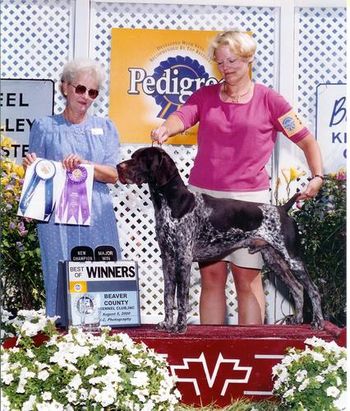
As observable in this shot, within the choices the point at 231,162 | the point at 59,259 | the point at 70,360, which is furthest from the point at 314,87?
the point at 70,360

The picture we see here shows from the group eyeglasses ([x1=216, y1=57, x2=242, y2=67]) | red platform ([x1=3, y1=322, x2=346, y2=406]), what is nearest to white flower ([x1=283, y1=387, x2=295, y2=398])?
red platform ([x1=3, y1=322, x2=346, y2=406])

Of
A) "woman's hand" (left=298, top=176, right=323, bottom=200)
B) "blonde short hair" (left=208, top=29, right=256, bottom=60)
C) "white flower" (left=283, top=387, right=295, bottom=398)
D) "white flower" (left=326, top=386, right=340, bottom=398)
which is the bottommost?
"white flower" (left=283, top=387, right=295, bottom=398)

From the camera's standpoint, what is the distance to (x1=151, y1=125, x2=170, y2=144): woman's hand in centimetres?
448

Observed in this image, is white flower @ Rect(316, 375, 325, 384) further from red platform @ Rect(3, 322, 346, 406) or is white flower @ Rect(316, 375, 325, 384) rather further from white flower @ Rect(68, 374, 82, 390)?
white flower @ Rect(68, 374, 82, 390)

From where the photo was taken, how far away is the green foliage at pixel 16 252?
4504mm

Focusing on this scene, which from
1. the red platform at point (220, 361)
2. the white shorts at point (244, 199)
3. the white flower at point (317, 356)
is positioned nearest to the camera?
the white flower at point (317, 356)

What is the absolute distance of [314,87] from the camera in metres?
4.57

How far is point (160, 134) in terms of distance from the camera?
176 inches

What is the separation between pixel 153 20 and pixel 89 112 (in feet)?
1.99

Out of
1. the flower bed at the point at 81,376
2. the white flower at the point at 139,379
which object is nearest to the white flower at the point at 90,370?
the flower bed at the point at 81,376

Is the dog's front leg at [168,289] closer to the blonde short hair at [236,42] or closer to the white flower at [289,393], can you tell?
the white flower at [289,393]

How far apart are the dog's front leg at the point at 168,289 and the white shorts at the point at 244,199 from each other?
32 centimetres

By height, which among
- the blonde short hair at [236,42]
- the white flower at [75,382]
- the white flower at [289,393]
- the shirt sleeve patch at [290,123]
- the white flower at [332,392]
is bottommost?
the white flower at [289,393]

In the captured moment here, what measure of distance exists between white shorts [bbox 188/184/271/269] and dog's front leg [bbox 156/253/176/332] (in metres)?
0.32
